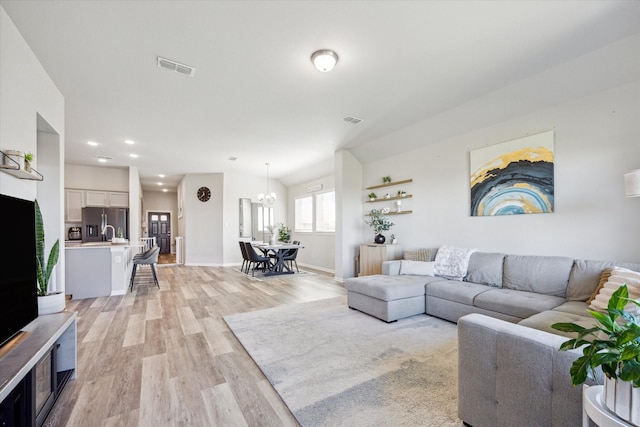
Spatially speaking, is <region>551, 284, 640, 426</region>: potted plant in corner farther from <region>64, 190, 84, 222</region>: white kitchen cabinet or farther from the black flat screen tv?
<region>64, 190, 84, 222</region>: white kitchen cabinet

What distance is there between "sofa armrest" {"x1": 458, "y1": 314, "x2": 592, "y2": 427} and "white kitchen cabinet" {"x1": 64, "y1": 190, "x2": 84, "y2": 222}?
8.83m

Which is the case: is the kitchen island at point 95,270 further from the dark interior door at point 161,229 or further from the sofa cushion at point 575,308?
the dark interior door at point 161,229

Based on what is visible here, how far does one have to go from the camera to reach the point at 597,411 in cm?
95

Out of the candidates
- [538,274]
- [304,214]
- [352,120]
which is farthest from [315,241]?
[538,274]

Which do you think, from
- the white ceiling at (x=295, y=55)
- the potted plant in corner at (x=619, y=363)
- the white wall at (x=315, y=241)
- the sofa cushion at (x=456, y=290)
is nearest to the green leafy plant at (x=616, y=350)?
the potted plant in corner at (x=619, y=363)

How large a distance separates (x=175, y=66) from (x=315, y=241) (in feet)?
19.1

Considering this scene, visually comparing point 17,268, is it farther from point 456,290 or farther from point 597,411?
point 456,290

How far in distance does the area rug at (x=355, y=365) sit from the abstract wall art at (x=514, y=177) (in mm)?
1759

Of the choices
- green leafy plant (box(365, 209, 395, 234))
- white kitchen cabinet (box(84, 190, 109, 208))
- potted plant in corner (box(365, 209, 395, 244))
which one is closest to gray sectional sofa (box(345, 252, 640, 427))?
potted plant in corner (box(365, 209, 395, 244))

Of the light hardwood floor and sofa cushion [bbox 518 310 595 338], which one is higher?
sofa cushion [bbox 518 310 595 338]

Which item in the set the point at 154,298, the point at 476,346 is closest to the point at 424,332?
the point at 476,346

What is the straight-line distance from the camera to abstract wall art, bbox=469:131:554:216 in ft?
10.9

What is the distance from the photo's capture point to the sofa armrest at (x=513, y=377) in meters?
1.23

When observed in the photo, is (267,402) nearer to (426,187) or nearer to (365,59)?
(365,59)
